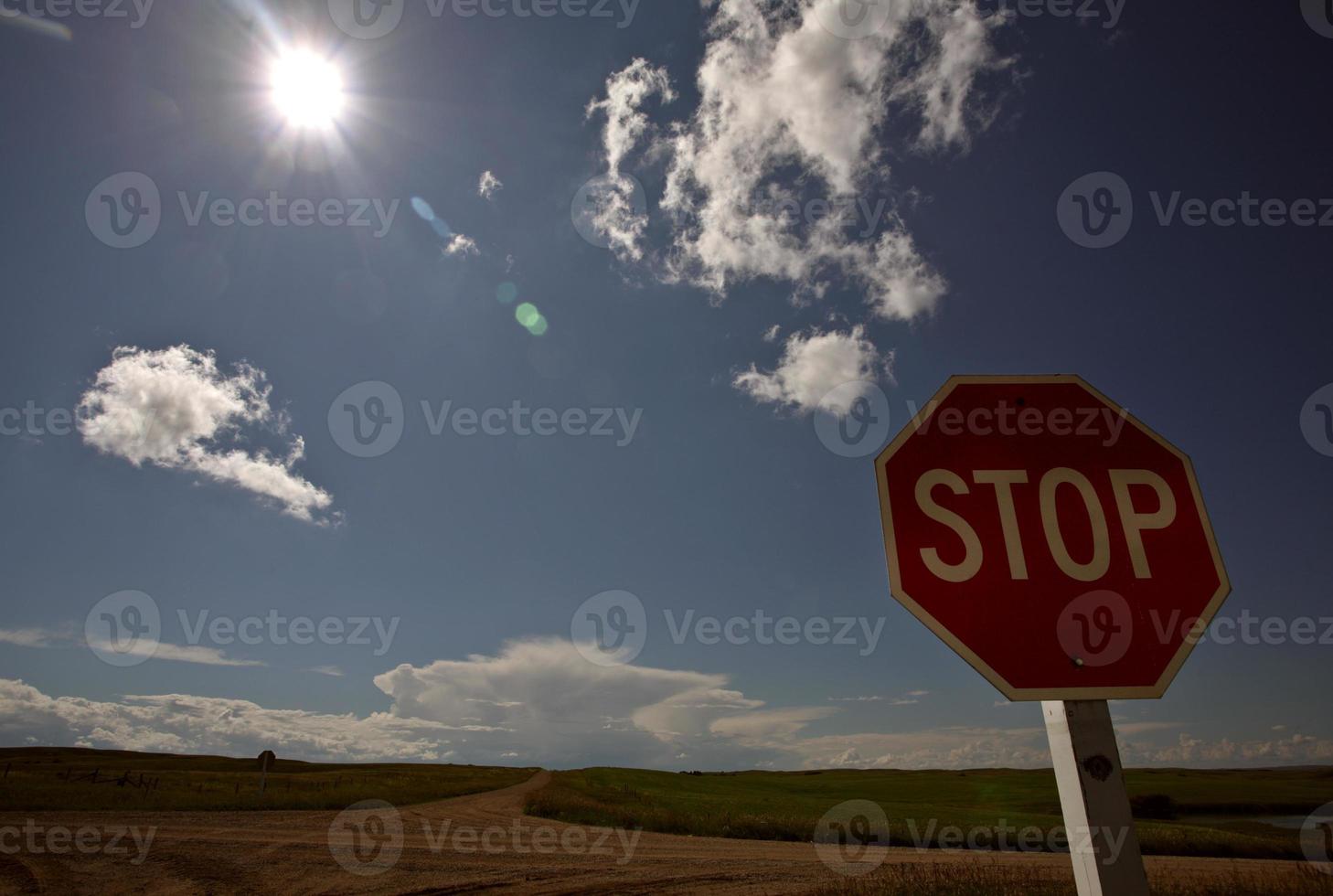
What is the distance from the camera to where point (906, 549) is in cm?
220

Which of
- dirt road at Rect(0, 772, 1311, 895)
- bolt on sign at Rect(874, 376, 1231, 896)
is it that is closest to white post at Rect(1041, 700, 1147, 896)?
bolt on sign at Rect(874, 376, 1231, 896)

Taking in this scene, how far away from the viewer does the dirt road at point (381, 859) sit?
1015 centimetres

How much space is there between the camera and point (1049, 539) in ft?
7.36

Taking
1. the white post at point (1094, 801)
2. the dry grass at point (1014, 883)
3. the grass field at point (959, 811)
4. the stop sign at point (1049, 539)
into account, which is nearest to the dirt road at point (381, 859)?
the dry grass at point (1014, 883)

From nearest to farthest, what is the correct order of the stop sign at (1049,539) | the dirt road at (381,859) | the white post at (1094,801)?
the white post at (1094,801), the stop sign at (1049,539), the dirt road at (381,859)

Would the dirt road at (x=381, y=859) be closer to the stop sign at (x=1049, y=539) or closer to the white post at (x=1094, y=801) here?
the white post at (x=1094, y=801)

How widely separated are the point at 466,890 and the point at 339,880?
89.2 inches

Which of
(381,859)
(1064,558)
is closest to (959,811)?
(381,859)

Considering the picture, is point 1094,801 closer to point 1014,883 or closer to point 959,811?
point 1014,883

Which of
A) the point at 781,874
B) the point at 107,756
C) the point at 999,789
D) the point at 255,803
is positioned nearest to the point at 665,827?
the point at 781,874

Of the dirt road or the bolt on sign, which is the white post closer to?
the bolt on sign

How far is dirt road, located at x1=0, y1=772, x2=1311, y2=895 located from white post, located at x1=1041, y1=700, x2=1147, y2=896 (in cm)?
1042

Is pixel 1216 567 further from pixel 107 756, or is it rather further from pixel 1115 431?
pixel 107 756

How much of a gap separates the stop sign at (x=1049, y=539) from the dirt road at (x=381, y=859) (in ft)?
34.6
